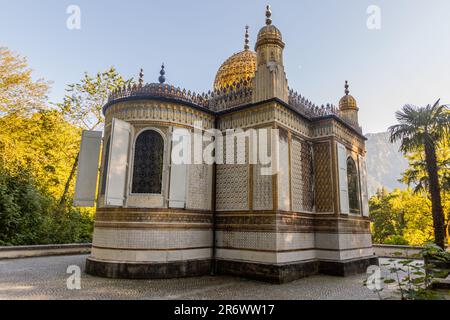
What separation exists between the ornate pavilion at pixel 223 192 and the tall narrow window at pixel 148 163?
3 centimetres

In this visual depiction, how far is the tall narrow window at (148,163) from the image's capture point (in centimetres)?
945

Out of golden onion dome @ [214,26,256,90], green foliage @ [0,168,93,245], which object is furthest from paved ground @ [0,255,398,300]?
golden onion dome @ [214,26,256,90]

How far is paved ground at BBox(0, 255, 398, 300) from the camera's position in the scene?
686cm

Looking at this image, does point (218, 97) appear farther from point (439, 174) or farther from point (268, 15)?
point (439, 174)

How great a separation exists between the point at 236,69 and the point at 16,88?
41.1 feet

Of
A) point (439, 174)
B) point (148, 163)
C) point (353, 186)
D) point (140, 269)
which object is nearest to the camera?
point (140, 269)

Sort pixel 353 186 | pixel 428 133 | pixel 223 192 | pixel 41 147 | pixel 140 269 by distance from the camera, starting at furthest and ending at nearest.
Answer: pixel 41 147 < pixel 428 133 < pixel 353 186 < pixel 223 192 < pixel 140 269

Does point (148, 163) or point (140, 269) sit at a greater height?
point (148, 163)

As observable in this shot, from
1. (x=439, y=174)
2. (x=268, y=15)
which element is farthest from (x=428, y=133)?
(x=268, y=15)

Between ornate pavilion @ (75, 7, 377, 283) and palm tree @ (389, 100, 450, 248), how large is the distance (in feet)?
13.4

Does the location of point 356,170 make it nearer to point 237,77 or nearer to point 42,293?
point 237,77

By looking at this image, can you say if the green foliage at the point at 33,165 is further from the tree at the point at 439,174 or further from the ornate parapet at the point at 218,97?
the tree at the point at 439,174

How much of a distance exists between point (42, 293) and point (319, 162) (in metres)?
9.19

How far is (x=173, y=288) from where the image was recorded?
770 centimetres
